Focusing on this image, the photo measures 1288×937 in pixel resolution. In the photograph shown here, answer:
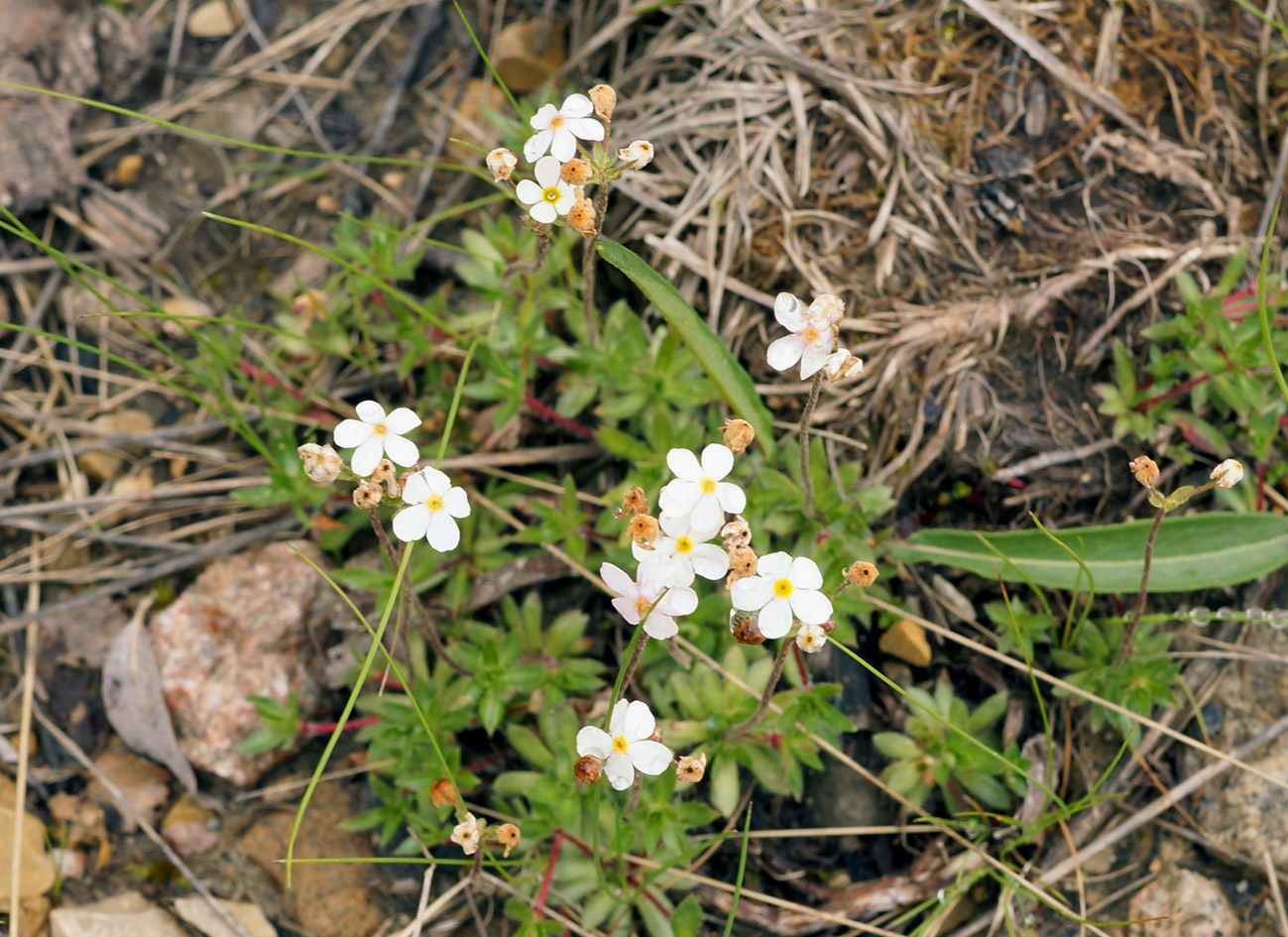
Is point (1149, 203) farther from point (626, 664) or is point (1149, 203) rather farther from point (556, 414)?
point (626, 664)

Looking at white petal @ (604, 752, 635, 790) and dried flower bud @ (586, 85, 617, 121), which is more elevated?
dried flower bud @ (586, 85, 617, 121)

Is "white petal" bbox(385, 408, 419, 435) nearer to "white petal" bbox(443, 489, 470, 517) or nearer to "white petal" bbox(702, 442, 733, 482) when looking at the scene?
"white petal" bbox(443, 489, 470, 517)

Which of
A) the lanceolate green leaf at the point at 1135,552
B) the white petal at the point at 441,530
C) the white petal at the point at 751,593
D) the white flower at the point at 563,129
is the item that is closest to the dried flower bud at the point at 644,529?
the white petal at the point at 751,593

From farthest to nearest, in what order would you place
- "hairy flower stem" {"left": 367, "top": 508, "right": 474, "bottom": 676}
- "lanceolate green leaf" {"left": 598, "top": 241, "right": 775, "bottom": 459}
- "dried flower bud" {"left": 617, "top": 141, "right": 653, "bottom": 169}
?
1. "lanceolate green leaf" {"left": 598, "top": 241, "right": 775, "bottom": 459}
2. "dried flower bud" {"left": 617, "top": 141, "right": 653, "bottom": 169}
3. "hairy flower stem" {"left": 367, "top": 508, "right": 474, "bottom": 676}

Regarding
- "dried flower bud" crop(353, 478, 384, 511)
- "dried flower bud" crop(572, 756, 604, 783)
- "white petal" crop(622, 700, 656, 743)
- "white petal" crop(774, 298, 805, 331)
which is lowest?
"dried flower bud" crop(572, 756, 604, 783)

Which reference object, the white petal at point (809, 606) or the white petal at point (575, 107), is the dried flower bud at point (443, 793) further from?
the white petal at point (575, 107)

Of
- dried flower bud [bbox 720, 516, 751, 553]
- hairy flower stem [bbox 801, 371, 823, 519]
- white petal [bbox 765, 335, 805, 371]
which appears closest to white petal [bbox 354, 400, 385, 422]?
dried flower bud [bbox 720, 516, 751, 553]
